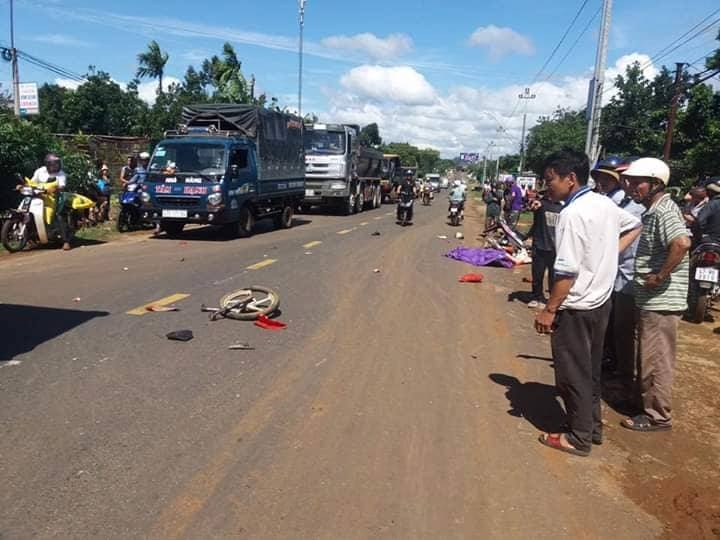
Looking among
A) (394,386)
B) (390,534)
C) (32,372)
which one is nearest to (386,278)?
(394,386)

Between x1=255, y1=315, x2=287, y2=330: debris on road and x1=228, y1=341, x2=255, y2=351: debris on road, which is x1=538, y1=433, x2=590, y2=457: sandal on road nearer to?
x1=228, y1=341, x2=255, y2=351: debris on road

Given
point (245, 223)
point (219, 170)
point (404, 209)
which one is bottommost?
point (245, 223)

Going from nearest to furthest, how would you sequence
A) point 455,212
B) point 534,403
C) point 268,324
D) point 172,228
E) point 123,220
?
point 534,403
point 268,324
point 172,228
point 123,220
point 455,212

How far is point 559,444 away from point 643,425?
2.98 ft

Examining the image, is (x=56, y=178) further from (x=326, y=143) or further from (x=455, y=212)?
(x=455, y=212)

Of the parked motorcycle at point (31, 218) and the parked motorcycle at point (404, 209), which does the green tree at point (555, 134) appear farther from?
the parked motorcycle at point (31, 218)

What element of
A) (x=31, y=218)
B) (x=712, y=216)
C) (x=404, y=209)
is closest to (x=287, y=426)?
(x=712, y=216)

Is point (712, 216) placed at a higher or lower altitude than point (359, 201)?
higher

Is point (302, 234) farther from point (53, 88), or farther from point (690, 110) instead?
point (53, 88)

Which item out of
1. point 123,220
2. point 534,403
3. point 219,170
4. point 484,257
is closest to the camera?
point 534,403

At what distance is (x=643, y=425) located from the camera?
4.45 meters

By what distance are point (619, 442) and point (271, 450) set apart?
2.45 metres

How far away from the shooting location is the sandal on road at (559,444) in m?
3.96

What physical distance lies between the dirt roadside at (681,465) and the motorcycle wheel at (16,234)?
34.7ft
